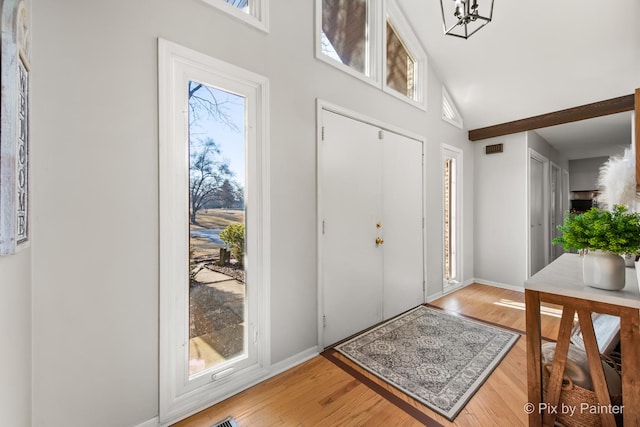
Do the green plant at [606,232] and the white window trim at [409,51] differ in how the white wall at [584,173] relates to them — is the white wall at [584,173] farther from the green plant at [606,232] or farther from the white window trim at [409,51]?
the green plant at [606,232]

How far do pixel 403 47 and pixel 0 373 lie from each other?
414 cm

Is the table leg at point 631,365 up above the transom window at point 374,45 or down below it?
below

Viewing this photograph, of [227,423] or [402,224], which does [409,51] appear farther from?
[227,423]

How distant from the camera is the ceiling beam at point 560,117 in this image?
125 inches

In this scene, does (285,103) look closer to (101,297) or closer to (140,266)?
(140,266)

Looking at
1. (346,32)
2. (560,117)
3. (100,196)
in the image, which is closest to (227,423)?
(100,196)

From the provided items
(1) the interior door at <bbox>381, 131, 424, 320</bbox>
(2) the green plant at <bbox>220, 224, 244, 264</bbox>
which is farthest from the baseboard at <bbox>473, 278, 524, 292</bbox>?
(2) the green plant at <bbox>220, 224, 244, 264</bbox>

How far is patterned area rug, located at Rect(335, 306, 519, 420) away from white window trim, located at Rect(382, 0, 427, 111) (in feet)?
8.40

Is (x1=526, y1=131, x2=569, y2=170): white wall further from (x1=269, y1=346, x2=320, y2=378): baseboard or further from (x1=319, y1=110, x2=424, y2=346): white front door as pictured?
(x1=269, y1=346, x2=320, y2=378): baseboard

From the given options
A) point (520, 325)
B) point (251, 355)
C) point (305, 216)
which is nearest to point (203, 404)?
point (251, 355)

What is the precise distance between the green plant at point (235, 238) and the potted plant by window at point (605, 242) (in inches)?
71.2

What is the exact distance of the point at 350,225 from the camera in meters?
2.58

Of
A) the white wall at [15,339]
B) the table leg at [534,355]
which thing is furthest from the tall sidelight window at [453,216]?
the white wall at [15,339]

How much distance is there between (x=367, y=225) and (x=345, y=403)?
1528mm
